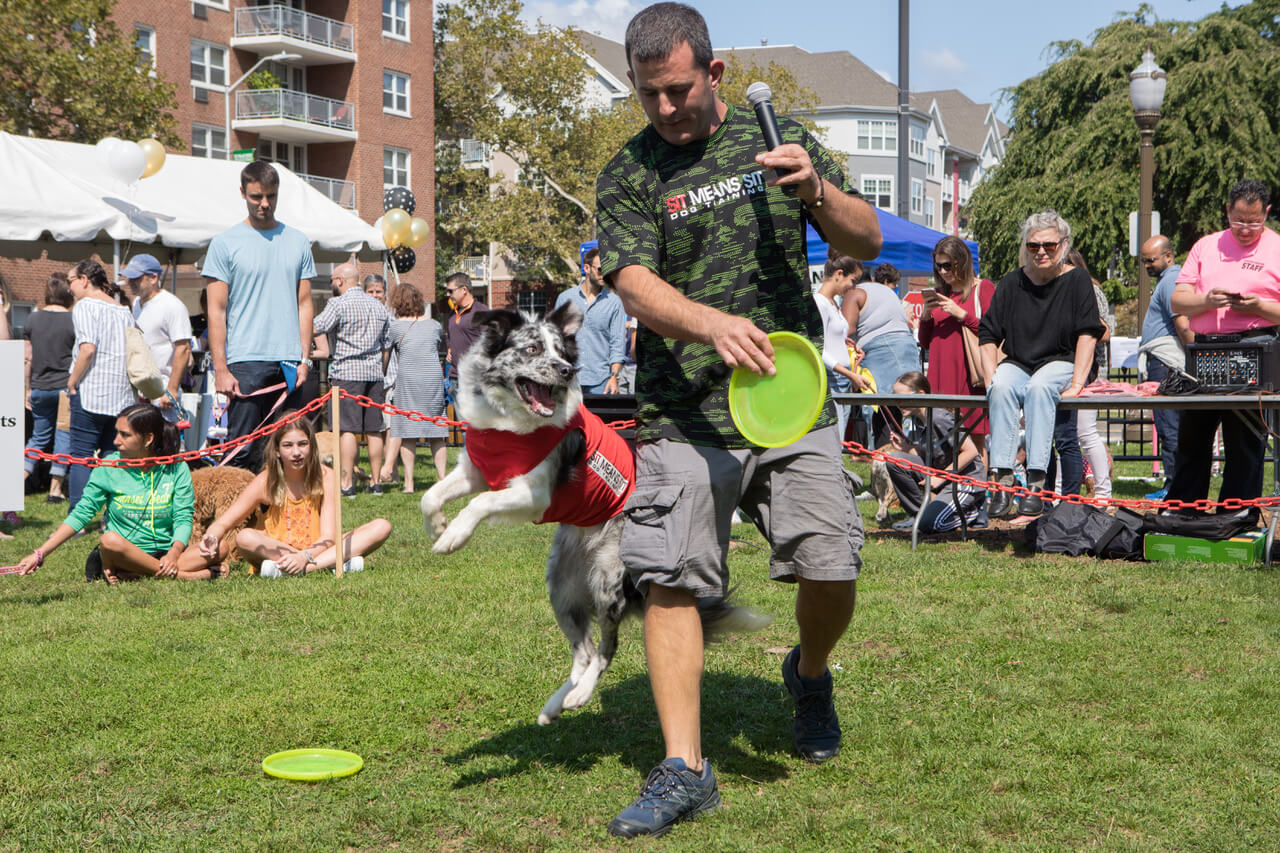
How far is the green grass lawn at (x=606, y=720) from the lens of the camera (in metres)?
3.42

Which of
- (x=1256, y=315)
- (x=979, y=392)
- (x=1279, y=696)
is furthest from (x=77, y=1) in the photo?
(x=1279, y=696)

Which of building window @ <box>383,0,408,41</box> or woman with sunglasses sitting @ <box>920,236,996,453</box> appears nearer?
woman with sunglasses sitting @ <box>920,236,996,453</box>

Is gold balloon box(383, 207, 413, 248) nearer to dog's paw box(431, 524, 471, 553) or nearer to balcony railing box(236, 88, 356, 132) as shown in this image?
dog's paw box(431, 524, 471, 553)

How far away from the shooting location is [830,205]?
10.8 feet

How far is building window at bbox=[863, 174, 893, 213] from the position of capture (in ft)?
213

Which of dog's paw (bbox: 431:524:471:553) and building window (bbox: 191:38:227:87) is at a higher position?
building window (bbox: 191:38:227:87)

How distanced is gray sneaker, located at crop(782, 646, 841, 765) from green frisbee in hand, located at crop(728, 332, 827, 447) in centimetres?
110

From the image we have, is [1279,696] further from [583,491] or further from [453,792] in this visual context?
[453,792]

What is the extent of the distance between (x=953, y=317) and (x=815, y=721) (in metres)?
5.87

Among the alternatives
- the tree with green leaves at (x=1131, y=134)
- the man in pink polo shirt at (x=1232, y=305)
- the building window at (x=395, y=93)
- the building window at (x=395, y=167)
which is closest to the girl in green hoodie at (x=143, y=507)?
the man in pink polo shirt at (x=1232, y=305)

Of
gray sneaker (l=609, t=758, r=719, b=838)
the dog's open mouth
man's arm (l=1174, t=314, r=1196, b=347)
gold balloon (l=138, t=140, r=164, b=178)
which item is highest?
gold balloon (l=138, t=140, r=164, b=178)

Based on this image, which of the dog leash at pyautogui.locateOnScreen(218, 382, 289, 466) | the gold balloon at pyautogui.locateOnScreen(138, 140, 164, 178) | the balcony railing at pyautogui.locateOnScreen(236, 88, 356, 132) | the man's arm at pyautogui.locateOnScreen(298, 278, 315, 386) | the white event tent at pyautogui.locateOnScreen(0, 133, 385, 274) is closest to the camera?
the dog leash at pyautogui.locateOnScreen(218, 382, 289, 466)

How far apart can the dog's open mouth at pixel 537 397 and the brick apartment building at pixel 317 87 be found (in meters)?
35.7

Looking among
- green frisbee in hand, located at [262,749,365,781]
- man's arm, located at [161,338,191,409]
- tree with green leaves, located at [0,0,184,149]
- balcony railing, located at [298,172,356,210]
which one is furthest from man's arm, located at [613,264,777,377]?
balcony railing, located at [298,172,356,210]
